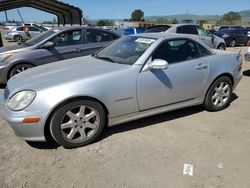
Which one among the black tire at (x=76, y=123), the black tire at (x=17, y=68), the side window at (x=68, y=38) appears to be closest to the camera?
the black tire at (x=76, y=123)

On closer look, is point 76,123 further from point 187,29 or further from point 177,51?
point 187,29

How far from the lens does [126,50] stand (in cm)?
430

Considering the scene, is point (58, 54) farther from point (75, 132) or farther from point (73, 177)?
point (73, 177)

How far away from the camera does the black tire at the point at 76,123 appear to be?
3.34m

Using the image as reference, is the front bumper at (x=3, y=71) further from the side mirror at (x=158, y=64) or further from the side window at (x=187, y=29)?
the side window at (x=187, y=29)

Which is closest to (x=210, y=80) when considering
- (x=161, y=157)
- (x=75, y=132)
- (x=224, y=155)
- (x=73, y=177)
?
(x=224, y=155)

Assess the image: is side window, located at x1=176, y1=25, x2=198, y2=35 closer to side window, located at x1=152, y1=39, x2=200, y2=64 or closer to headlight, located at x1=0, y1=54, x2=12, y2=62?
side window, located at x1=152, y1=39, x2=200, y2=64

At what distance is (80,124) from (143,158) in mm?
933

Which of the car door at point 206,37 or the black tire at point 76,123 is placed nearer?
the black tire at point 76,123

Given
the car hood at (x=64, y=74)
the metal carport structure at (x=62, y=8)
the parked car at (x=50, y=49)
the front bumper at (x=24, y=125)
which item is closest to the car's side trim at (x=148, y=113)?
the car hood at (x=64, y=74)

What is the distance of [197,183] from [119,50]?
246cm

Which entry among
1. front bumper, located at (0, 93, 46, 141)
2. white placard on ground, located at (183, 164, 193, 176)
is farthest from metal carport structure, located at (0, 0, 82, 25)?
white placard on ground, located at (183, 164, 193, 176)

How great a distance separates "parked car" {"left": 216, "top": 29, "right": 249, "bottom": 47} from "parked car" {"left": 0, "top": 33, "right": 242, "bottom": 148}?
14.5 metres

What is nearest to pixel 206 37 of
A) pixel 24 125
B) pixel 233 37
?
pixel 233 37
